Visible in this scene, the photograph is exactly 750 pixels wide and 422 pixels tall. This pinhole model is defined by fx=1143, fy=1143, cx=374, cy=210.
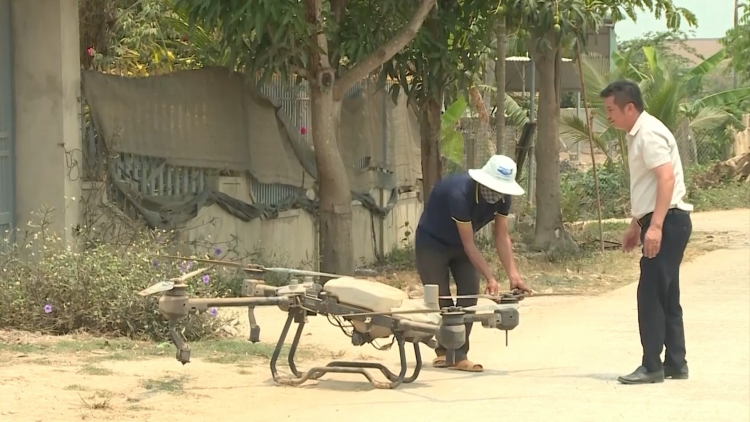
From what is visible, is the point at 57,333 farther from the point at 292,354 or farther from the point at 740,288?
the point at 740,288

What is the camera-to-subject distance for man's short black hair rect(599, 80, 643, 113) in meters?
7.77

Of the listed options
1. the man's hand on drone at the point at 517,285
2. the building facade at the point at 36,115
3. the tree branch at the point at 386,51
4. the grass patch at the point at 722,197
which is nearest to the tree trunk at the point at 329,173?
the tree branch at the point at 386,51

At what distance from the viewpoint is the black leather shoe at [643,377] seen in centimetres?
759

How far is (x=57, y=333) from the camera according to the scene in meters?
8.73

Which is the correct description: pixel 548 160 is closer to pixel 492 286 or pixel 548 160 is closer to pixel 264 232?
pixel 264 232

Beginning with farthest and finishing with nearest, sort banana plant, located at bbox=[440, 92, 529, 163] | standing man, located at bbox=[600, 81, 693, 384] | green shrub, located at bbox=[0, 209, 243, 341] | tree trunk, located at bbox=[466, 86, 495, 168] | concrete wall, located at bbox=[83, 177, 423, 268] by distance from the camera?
banana plant, located at bbox=[440, 92, 529, 163] < tree trunk, located at bbox=[466, 86, 495, 168] < concrete wall, located at bbox=[83, 177, 423, 268] < green shrub, located at bbox=[0, 209, 243, 341] < standing man, located at bbox=[600, 81, 693, 384]

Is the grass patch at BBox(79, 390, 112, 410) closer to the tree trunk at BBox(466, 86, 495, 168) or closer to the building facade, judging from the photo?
the building facade

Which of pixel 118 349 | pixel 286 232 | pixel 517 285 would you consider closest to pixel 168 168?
pixel 286 232

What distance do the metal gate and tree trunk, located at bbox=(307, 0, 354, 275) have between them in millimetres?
2908

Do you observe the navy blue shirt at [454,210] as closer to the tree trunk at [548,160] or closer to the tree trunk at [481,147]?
the tree trunk at [548,160]

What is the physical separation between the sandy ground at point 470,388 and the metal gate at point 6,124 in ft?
8.25

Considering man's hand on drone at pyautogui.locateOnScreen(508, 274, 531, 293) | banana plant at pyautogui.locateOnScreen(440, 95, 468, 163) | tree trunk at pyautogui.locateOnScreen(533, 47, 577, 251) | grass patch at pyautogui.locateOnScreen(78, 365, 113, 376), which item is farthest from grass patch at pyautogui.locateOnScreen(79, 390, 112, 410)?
banana plant at pyautogui.locateOnScreen(440, 95, 468, 163)

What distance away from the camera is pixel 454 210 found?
793 cm

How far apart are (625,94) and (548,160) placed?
314 inches
